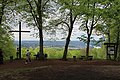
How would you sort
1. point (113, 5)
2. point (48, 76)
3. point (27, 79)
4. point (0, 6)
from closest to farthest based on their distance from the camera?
1. point (27, 79)
2. point (48, 76)
3. point (113, 5)
4. point (0, 6)

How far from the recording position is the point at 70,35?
43.5 metres

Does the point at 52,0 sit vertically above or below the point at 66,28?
above

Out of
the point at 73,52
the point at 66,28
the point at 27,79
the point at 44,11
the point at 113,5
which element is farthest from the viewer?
the point at 73,52

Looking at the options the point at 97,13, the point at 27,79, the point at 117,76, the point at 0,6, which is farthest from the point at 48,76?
the point at 0,6

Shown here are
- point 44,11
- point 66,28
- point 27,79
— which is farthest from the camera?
point 66,28

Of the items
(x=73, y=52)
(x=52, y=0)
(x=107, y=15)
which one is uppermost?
(x=52, y=0)

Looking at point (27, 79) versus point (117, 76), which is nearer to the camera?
point (27, 79)

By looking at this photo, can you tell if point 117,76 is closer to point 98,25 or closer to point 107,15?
point 107,15

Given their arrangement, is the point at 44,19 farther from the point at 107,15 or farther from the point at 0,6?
the point at 107,15

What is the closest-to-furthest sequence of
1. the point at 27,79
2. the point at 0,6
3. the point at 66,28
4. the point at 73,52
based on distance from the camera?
1. the point at 27,79
2. the point at 0,6
3. the point at 66,28
4. the point at 73,52

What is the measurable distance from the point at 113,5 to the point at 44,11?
12.4m

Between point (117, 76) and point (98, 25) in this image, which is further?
point (98, 25)

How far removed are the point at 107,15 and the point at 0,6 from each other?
1399cm

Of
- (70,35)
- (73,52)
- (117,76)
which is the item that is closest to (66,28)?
(70,35)
